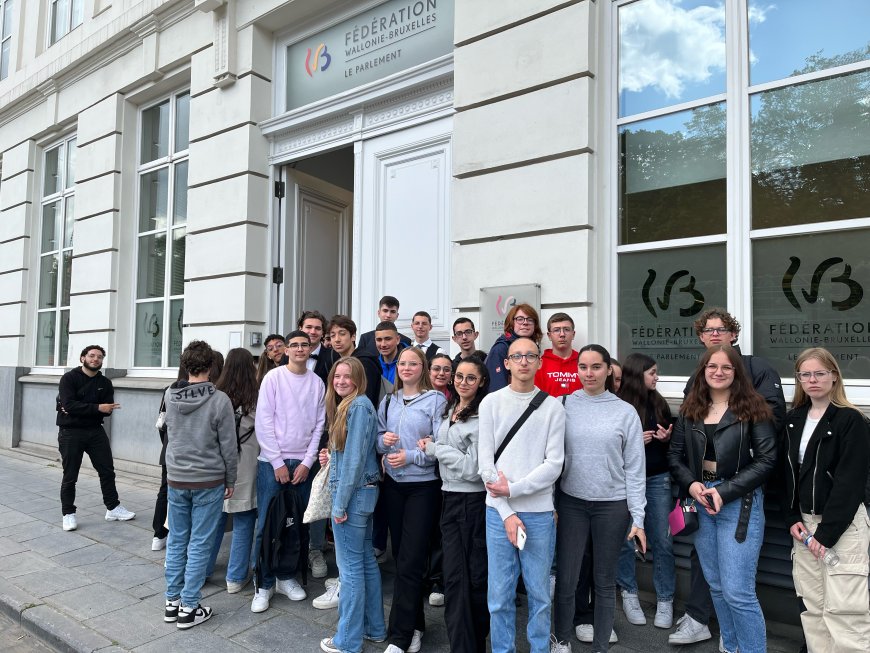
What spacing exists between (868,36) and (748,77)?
0.77 meters

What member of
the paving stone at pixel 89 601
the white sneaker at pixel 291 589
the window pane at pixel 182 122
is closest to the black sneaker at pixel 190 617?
the white sneaker at pixel 291 589

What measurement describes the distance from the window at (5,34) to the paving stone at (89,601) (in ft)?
42.8

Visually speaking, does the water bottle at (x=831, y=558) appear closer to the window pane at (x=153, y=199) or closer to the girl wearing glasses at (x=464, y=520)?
the girl wearing glasses at (x=464, y=520)

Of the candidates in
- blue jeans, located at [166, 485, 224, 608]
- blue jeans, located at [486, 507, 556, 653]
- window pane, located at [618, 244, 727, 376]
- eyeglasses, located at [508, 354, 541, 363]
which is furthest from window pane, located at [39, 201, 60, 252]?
blue jeans, located at [486, 507, 556, 653]

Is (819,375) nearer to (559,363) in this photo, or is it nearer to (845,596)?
(845,596)

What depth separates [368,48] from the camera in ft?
23.8

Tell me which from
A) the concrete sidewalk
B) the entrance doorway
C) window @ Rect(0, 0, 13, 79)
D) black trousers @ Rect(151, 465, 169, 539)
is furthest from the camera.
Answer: window @ Rect(0, 0, 13, 79)

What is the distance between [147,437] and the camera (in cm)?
877

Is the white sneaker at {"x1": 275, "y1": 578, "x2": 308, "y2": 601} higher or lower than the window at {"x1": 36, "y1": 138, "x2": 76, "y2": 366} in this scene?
lower

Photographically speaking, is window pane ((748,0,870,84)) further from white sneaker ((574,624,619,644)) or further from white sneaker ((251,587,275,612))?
white sneaker ((251,587,275,612))

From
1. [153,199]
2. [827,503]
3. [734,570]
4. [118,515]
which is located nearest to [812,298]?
[827,503]

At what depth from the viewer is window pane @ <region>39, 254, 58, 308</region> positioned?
11.8m

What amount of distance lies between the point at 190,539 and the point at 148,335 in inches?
243

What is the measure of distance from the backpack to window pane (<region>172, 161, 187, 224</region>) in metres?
6.13
